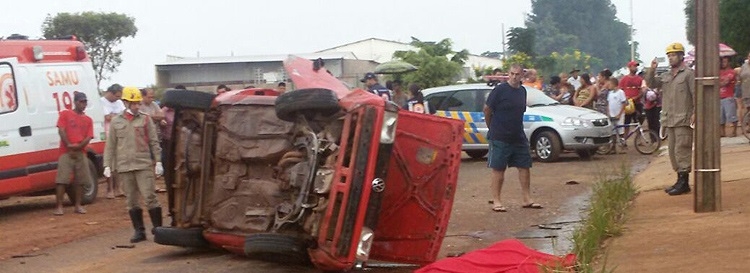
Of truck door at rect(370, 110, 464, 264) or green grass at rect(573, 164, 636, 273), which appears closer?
green grass at rect(573, 164, 636, 273)

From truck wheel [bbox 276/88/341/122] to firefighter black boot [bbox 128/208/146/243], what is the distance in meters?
3.54

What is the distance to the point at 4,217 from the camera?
15.9 meters

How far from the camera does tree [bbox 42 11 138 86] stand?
56562 mm

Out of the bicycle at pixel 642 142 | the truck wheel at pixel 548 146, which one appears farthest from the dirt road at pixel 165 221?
the bicycle at pixel 642 142

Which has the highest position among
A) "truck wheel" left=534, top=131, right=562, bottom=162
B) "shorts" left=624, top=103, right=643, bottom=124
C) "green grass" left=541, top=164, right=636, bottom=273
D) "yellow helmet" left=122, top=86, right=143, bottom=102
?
"yellow helmet" left=122, top=86, right=143, bottom=102

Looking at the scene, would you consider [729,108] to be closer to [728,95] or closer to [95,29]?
[728,95]

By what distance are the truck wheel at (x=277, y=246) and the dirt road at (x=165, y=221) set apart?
2.14 ft

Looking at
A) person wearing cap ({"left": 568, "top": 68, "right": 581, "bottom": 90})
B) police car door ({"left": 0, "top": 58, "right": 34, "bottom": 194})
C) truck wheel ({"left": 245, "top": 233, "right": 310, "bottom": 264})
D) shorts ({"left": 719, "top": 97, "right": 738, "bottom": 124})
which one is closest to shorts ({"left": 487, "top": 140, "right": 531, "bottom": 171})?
truck wheel ({"left": 245, "top": 233, "right": 310, "bottom": 264})

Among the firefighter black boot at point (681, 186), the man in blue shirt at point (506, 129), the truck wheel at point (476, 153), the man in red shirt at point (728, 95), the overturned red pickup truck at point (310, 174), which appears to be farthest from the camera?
the truck wheel at point (476, 153)

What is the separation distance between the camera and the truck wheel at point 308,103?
359 inches

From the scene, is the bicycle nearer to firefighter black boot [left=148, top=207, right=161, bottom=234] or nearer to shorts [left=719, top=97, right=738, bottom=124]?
shorts [left=719, top=97, right=738, bottom=124]

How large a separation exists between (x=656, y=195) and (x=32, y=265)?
6.58 meters

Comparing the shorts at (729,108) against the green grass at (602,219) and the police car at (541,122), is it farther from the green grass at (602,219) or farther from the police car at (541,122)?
the green grass at (602,219)

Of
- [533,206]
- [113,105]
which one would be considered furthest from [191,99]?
[113,105]
